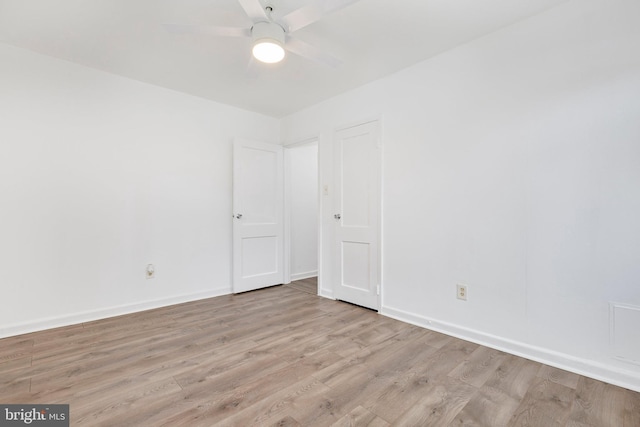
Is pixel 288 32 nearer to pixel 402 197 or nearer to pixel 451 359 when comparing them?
pixel 402 197

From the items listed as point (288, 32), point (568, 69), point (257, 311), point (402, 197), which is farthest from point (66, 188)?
point (568, 69)

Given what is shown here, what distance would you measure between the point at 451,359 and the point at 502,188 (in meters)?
1.33

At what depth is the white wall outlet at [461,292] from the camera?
2438 millimetres

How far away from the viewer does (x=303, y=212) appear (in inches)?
187

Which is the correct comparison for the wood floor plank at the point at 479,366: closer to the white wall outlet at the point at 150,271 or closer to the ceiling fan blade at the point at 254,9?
the ceiling fan blade at the point at 254,9

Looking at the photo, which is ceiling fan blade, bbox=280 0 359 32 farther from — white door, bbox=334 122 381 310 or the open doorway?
the open doorway

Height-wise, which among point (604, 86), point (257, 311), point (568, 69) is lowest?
point (257, 311)

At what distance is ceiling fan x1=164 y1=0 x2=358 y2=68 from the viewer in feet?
5.41

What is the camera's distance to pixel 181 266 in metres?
3.42

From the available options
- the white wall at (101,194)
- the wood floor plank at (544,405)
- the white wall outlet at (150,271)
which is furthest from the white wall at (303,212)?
the wood floor plank at (544,405)

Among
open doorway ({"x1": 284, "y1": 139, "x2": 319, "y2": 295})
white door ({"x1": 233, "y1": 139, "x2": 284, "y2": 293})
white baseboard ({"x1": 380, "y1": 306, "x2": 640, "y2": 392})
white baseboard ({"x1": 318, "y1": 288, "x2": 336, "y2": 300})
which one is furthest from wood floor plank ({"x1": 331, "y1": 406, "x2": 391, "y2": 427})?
open doorway ({"x1": 284, "y1": 139, "x2": 319, "y2": 295})

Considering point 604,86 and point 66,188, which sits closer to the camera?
point 604,86

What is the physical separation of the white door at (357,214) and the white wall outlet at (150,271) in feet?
6.70

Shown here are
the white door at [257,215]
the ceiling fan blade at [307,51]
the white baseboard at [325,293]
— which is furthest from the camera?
the white door at [257,215]
